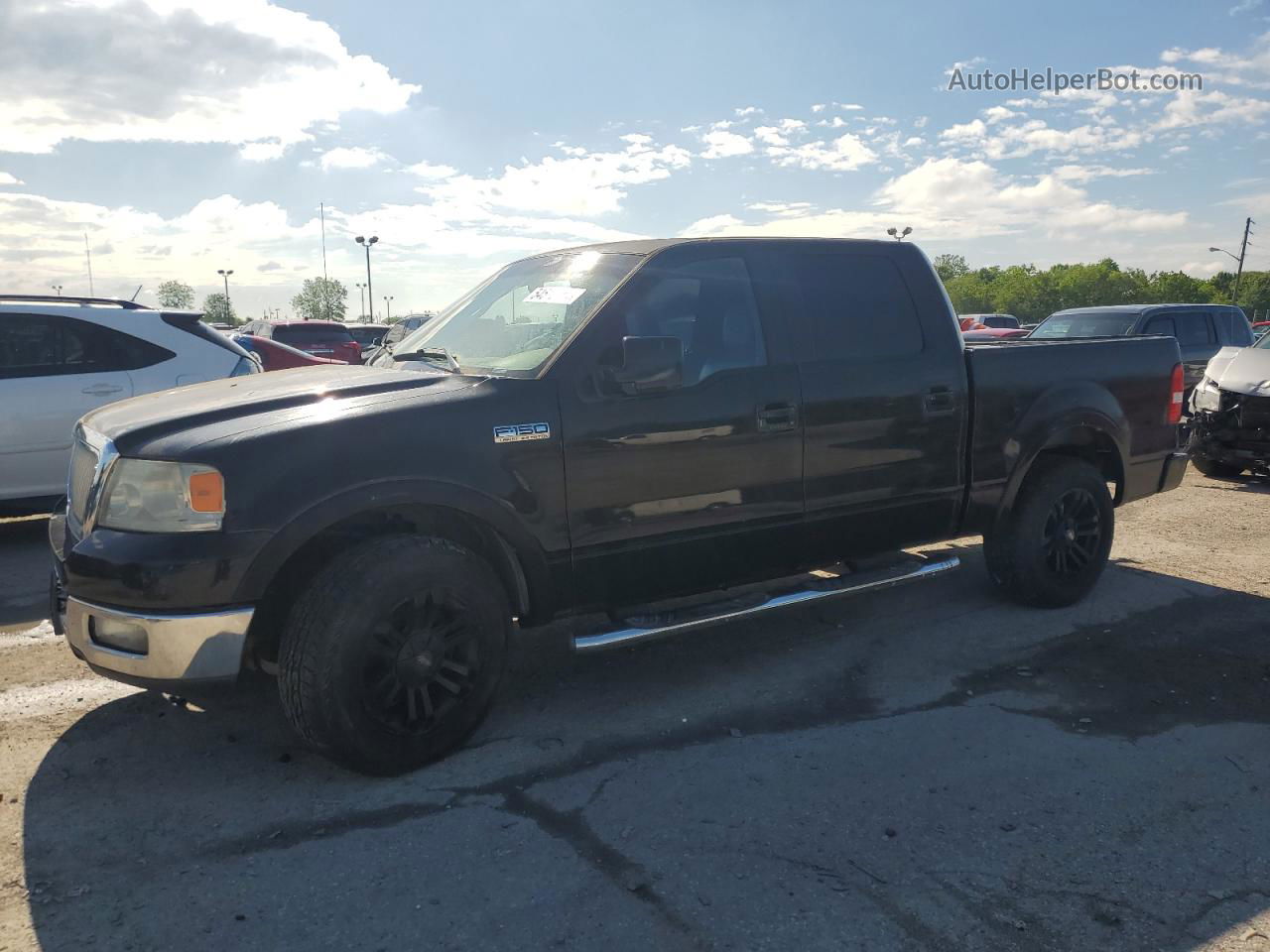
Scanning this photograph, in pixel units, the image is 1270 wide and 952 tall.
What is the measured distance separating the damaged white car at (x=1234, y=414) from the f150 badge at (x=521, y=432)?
8.29 m

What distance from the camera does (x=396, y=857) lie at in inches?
117

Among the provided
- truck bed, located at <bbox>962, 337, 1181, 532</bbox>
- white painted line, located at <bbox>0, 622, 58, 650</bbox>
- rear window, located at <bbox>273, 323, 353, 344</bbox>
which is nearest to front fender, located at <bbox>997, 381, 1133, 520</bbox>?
truck bed, located at <bbox>962, 337, 1181, 532</bbox>

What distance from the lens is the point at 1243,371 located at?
372 inches

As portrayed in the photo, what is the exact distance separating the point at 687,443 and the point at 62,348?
17.6 ft

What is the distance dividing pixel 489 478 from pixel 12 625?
3.36m

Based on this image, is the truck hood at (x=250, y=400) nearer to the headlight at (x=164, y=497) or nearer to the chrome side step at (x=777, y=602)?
the headlight at (x=164, y=497)

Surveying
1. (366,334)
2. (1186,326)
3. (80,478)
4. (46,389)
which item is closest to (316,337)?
(366,334)

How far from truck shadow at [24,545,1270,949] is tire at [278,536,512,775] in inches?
7.0

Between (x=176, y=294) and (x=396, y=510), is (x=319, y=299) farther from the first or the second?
(x=396, y=510)

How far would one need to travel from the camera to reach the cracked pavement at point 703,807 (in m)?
2.66

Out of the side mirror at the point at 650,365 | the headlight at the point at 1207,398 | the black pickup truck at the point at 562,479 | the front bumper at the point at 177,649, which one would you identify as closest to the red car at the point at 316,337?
the headlight at the point at 1207,398

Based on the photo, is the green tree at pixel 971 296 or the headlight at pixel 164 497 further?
the green tree at pixel 971 296

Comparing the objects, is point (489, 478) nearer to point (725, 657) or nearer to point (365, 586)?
point (365, 586)

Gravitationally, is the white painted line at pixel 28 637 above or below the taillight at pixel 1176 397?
below
